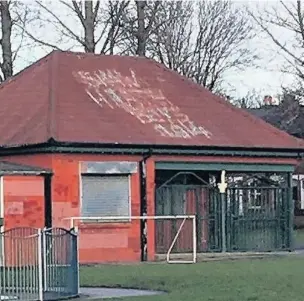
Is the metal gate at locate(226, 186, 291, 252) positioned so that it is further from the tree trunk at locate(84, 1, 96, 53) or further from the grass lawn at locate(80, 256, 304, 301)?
the tree trunk at locate(84, 1, 96, 53)

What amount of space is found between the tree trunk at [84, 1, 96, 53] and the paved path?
91.4 feet

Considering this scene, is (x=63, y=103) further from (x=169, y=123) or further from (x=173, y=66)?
(x=173, y=66)

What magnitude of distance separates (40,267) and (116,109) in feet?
51.5

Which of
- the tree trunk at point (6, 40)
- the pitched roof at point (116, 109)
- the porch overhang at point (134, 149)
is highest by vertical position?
the tree trunk at point (6, 40)

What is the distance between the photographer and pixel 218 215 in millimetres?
37312

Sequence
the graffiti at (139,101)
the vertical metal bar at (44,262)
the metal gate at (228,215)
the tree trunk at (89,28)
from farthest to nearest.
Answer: the tree trunk at (89,28), the graffiti at (139,101), the metal gate at (228,215), the vertical metal bar at (44,262)

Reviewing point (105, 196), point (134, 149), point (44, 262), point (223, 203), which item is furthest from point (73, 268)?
point (223, 203)

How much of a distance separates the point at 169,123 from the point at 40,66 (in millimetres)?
4942

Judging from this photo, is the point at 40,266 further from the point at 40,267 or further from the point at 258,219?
the point at 258,219

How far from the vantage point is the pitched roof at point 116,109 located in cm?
3543

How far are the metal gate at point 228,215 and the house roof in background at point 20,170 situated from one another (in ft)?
14.0

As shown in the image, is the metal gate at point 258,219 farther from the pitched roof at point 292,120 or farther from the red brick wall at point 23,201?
the pitched roof at point 292,120

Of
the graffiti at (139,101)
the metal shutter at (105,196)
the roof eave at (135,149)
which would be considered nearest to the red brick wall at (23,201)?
the roof eave at (135,149)

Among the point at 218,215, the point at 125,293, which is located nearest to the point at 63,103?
the point at 218,215
